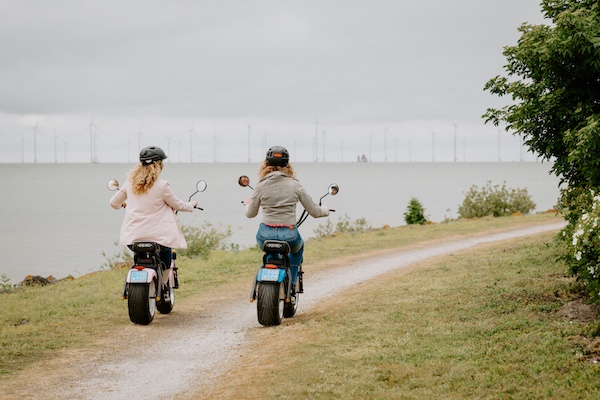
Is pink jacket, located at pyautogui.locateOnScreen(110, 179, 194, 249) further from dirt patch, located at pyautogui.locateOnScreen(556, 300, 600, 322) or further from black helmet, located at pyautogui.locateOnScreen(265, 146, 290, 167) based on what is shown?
dirt patch, located at pyautogui.locateOnScreen(556, 300, 600, 322)

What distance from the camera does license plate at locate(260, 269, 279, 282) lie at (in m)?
10.1

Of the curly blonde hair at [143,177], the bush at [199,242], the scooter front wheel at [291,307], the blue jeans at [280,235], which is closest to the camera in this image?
the blue jeans at [280,235]

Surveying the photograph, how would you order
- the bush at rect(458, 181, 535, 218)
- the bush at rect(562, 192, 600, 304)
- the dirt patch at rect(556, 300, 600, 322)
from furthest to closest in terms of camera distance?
the bush at rect(458, 181, 535, 218)
the dirt patch at rect(556, 300, 600, 322)
the bush at rect(562, 192, 600, 304)

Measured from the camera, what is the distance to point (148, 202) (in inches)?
420

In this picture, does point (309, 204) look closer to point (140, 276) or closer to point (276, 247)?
point (276, 247)

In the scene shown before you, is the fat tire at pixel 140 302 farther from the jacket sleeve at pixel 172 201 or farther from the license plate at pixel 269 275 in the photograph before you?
the license plate at pixel 269 275

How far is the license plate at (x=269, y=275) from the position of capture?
1014 cm

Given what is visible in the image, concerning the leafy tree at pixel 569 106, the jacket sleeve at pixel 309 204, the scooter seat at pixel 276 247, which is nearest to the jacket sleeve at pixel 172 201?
the scooter seat at pixel 276 247

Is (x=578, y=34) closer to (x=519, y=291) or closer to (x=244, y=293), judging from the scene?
(x=519, y=291)

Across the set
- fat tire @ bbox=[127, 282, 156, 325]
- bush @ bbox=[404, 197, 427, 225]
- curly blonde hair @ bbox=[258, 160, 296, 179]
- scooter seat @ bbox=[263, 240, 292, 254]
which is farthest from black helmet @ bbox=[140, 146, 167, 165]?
bush @ bbox=[404, 197, 427, 225]

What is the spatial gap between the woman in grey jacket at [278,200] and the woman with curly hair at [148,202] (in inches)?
49.8

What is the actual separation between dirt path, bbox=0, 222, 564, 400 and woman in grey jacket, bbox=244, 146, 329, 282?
1514mm

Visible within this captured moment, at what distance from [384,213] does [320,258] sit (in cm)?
5353

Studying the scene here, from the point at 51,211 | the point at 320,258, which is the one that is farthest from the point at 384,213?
the point at 320,258
